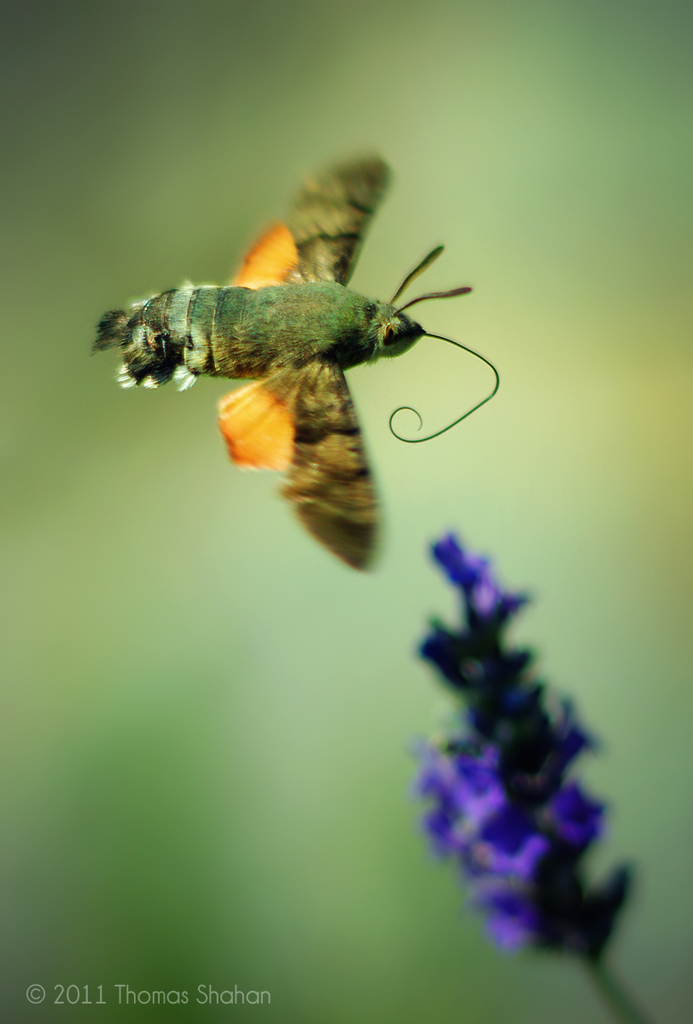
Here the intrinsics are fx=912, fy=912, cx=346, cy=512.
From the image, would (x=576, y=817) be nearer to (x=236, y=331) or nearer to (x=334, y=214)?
(x=236, y=331)

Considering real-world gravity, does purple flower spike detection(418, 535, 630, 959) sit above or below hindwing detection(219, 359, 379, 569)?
below

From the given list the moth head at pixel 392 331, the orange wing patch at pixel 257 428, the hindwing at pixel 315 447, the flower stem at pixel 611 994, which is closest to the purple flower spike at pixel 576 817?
the flower stem at pixel 611 994

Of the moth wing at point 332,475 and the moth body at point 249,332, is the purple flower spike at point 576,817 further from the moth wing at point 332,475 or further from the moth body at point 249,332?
the moth body at point 249,332

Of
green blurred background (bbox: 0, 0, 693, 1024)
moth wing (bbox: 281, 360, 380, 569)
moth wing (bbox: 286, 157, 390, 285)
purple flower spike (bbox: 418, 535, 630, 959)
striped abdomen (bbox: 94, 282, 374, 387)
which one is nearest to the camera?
purple flower spike (bbox: 418, 535, 630, 959)

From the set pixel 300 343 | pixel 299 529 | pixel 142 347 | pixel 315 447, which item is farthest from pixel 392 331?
pixel 299 529

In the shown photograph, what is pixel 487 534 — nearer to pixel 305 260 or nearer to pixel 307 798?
pixel 307 798

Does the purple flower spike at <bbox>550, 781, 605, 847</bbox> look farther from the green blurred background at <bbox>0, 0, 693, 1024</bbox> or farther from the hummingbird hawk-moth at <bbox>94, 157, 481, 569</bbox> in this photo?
the green blurred background at <bbox>0, 0, 693, 1024</bbox>

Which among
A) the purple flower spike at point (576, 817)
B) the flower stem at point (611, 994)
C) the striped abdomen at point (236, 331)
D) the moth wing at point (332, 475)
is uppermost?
the striped abdomen at point (236, 331)

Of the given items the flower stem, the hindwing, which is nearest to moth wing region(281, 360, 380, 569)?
the hindwing
